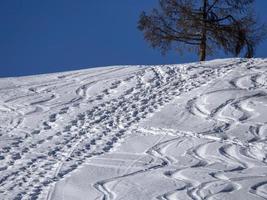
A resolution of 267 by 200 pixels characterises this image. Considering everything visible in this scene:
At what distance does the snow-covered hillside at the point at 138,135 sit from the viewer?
6.42 m

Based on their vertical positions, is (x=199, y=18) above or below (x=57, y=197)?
above

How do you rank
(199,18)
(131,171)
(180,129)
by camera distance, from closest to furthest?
(131,171) < (180,129) < (199,18)

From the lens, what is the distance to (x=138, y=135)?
8742mm

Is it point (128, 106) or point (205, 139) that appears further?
point (128, 106)

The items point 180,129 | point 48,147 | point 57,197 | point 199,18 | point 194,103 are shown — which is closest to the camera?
point 57,197

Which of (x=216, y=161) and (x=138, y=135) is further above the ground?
(x=138, y=135)

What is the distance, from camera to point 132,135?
8750 mm

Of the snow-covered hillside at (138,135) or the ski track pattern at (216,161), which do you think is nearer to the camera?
the ski track pattern at (216,161)

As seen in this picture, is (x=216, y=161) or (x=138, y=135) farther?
(x=138, y=135)

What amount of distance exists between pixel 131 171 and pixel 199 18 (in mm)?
15287

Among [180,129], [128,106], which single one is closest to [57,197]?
[180,129]

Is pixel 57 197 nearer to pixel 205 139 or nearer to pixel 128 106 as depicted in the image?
pixel 205 139

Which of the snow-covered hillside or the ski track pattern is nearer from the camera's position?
the ski track pattern

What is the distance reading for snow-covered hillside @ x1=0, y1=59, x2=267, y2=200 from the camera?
6422 mm
